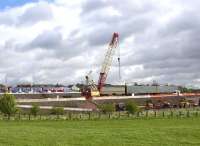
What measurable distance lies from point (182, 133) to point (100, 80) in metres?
166

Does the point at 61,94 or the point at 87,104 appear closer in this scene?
the point at 87,104

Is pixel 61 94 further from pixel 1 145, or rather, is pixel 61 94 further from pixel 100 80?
pixel 1 145

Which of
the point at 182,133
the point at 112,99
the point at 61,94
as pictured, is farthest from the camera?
the point at 61,94

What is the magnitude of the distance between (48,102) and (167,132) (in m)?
117

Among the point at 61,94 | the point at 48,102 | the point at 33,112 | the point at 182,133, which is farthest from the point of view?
the point at 61,94

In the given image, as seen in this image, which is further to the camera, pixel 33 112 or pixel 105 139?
pixel 33 112

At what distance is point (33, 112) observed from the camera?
110562mm

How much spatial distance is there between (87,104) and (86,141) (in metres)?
132

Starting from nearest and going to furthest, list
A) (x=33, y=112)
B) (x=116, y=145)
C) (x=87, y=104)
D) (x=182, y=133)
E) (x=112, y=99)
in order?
(x=116, y=145) < (x=182, y=133) < (x=33, y=112) < (x=87, y=104) < (x=112, y=99)

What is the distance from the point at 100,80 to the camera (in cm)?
19900

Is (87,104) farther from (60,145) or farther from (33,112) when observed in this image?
(60,145)

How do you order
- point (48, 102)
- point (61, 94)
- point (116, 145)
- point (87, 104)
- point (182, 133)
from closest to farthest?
point (116, 145)
point (182, 133)
point (48, 102)
point (87, 104)
point (61, 94)

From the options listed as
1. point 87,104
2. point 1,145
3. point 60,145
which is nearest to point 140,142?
point 60,145

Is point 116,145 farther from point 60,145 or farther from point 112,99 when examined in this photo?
point 112,99
